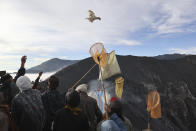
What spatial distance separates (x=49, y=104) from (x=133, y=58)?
27.8 m

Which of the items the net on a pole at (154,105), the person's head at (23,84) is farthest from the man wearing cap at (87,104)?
the net on a pole at (154,105)

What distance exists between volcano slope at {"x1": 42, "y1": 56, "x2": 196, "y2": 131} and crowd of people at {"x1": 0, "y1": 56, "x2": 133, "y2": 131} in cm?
1261

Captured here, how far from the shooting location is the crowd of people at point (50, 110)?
2.89 meters

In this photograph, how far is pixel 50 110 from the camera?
3.91 m

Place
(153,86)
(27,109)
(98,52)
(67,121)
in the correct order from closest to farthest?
(67,121), (27,109), (98,52), (153,86)

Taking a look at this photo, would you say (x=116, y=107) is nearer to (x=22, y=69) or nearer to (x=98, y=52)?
(x=22, y=69)

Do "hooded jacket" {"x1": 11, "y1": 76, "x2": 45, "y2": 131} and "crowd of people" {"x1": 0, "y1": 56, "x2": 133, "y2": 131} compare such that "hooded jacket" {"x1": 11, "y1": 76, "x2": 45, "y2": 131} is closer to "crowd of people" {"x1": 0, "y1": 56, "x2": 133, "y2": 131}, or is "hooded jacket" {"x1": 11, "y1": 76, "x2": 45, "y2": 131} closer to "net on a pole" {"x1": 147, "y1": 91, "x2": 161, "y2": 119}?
"crowd of people" {"x1": 0, "y1": 56, "x2": 133, "y2": 131}

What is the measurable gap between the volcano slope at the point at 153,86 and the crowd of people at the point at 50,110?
12608mm

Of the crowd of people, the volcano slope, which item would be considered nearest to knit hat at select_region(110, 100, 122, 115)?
the crowd of people

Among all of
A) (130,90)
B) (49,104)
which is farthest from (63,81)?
(49,104)

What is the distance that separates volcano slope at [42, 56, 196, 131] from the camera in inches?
724

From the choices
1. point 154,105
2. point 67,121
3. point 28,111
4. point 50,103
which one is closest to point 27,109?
point 28,111

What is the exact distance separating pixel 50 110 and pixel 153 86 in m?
23.6

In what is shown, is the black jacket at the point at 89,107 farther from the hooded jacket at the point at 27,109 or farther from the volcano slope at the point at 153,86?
the volcano slope at the point at 153,86
